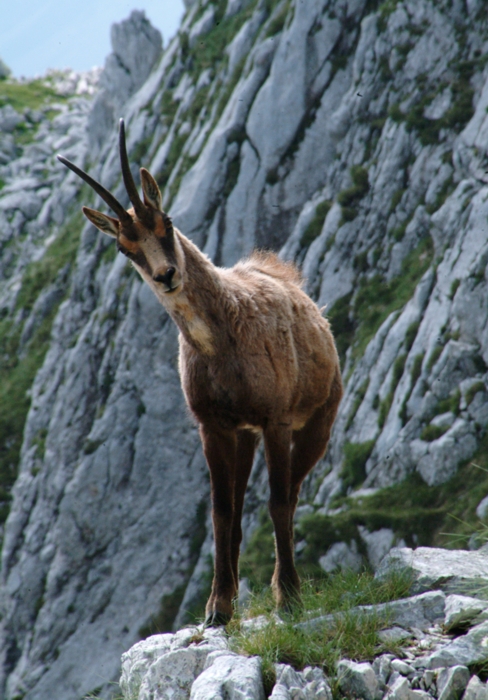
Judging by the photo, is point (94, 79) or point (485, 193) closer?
point (485, 193)

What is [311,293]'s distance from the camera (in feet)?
115

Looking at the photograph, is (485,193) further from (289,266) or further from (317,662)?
(317,662)

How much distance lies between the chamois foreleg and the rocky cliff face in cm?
1524

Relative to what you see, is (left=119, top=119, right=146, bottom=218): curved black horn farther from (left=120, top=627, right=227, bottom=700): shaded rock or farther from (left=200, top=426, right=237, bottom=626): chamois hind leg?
(left=120, top=627, right=227, bottom=700): shaded rock

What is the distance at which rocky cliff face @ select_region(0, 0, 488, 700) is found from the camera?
26.0 metres

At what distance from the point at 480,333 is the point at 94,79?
9950 cm

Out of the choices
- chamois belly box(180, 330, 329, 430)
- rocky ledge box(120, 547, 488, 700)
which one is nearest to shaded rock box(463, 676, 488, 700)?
rocky ledge box(120, 547, 488, 700)

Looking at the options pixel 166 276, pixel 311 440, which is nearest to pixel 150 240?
pixel 166 276

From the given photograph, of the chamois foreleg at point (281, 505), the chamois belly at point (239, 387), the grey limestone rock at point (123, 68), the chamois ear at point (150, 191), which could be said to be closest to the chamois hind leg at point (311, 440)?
the chamois foreleg at point (281, 505)

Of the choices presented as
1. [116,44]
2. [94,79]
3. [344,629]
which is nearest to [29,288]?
[116,44]

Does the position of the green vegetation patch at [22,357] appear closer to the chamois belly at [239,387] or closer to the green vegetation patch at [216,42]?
the green vegetation patch at [216,42]

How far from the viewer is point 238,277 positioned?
31.6 feet

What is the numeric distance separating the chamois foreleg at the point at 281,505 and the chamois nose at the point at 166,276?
2130mm

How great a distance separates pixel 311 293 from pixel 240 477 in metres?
26.8
